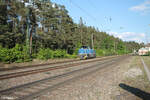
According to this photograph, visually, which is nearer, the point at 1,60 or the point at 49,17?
the point at 1,60

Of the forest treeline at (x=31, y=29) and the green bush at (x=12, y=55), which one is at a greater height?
the forest treeline at (x=31, y=29)

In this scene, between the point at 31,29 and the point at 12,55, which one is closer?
the point at 12,55

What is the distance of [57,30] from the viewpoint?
45.5 metres

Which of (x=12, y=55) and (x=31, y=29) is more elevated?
(x=31, y=29)

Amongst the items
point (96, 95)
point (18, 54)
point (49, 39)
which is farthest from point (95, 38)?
point (96, 95)

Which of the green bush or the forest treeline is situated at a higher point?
the forest treeline

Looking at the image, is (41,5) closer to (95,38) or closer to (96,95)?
(96,95)

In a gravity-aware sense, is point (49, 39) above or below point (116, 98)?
above

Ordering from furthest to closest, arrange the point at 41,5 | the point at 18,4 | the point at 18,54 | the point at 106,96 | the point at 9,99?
the point at 41,5, the point at 18,4, the point at 18,54, the point at 106,96, the point at 9,99

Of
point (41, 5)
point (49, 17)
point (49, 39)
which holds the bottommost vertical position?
point (49, 39)

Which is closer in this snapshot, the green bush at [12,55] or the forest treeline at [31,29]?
the green bush at [12,55]

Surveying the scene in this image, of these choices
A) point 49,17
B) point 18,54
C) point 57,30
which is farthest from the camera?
point 57,30

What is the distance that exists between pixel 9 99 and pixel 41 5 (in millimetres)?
37546

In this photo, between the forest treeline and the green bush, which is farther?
the forest treeline
